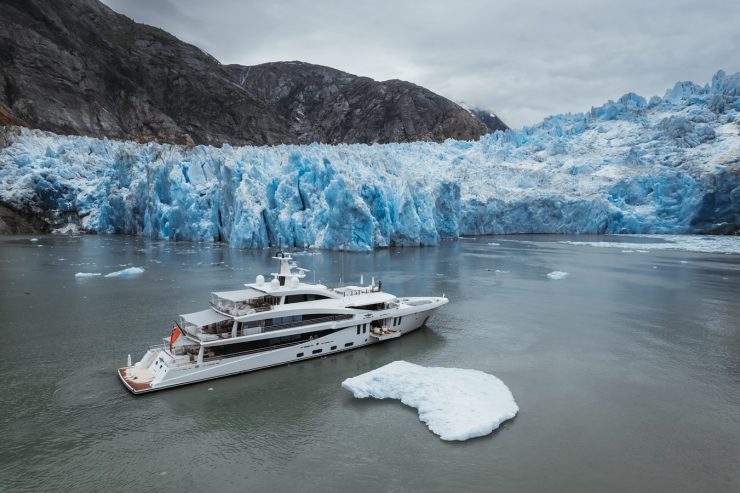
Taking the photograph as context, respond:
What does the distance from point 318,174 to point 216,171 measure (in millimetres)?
14407

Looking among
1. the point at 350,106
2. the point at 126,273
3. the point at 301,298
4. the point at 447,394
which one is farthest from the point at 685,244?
the point at 350,106

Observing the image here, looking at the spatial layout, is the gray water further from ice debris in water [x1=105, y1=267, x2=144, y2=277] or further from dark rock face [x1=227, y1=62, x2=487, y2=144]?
dark rock face [x1=227, y1=62, x2=487, y2=144]

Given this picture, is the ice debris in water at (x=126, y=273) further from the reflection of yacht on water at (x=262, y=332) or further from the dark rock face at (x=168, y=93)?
the dark rock face at (x=168, y=93)

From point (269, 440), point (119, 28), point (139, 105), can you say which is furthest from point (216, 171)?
point (119, 28)

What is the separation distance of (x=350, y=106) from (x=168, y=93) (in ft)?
176

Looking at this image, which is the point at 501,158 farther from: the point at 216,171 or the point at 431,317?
the point at 431,317

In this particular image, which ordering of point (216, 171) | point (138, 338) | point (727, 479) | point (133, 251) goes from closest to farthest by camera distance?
1. point (727, 479)
2. point (138, 338)
3. point (133, 251)
4. point (216, 171)

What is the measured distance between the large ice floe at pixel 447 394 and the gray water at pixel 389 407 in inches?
12.0

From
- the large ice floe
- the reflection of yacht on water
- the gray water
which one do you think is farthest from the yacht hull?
the large ice floe

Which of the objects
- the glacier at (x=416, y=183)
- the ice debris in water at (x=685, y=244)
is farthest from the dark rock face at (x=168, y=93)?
the ice debris in water at (x=685, y=244)

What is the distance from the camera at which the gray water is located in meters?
9.48

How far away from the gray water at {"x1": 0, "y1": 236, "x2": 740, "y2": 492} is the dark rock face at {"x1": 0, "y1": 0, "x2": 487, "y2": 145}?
268 ft

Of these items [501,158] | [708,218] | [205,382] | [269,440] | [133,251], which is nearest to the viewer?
[269,440]

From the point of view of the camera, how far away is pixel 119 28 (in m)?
138
